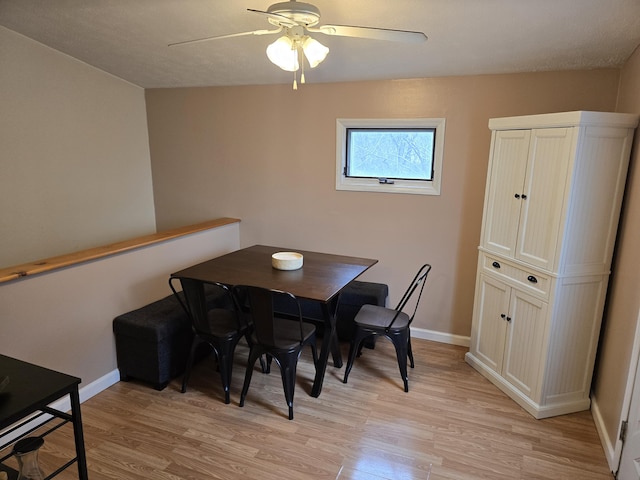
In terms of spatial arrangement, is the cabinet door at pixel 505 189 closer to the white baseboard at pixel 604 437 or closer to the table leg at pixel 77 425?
the white baseboard at pixel 604 437

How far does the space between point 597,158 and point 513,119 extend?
1.79 ft

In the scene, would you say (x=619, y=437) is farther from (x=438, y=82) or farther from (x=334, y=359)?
(x=438, y=82)

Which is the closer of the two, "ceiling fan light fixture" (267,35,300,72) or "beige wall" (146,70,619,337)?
"ceiling fan light fixture" (267,35,300,72)

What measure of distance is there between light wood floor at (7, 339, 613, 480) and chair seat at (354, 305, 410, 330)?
1.41 feet

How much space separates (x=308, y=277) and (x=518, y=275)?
137 cm

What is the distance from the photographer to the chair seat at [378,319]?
111 inches

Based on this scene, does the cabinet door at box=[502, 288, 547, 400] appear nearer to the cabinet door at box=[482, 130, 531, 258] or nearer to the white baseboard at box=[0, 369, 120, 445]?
the cabinet door at box=[482, 130, 531, 258]

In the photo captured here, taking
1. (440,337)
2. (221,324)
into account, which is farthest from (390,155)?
(221,324)

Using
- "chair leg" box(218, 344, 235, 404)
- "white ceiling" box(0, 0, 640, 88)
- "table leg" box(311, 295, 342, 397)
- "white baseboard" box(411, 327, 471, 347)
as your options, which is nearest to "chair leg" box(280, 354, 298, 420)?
"table leg" box(311, 295, 342, 397)

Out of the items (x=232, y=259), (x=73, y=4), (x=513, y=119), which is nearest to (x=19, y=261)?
(x=232, y=259)

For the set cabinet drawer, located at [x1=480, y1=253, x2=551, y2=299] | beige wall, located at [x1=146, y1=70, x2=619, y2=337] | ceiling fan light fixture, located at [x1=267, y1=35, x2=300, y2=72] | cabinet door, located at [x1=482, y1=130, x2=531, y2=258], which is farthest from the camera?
beige wall, located at [x1=146, y1=70, x2=619, y2=337]

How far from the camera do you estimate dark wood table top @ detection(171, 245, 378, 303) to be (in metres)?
2.50

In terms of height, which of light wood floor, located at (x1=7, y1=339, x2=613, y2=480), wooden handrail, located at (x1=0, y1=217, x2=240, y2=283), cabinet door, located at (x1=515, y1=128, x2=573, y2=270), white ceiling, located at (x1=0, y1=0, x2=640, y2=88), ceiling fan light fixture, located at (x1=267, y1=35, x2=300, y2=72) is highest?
white ceiling, located at (x1=0, y1=0, x2=640, y2=88)

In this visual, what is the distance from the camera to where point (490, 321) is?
9.56ft
